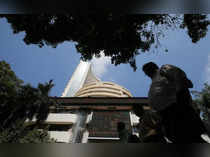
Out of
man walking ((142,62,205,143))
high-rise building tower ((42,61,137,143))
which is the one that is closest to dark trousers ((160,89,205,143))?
man walking ((142,62,205,143))

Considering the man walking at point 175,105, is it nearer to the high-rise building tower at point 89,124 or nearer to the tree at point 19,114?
the tree at point 19,114

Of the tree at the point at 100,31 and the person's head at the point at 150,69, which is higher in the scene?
the tree at the point at 100,31

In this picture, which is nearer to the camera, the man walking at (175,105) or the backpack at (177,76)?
the man walking at (175,105)

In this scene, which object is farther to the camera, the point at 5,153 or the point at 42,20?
the point at 42,20

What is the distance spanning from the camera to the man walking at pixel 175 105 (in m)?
1.11

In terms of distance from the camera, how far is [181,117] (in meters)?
1.17

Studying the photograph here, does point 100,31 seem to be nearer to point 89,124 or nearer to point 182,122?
point 182,122

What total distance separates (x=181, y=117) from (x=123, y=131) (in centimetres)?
71

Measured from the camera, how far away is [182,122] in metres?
1.15

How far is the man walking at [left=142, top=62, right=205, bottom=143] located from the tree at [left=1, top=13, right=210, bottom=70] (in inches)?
93.7

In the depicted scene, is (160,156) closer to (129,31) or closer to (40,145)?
(40,145)

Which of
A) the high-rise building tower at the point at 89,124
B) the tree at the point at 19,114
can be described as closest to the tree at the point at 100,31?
the tree at the point at 19,114

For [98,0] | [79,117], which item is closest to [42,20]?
[98,0]

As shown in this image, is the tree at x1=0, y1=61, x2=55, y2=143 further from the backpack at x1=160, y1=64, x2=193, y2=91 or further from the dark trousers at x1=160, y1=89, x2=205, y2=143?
the backpack at x1=160, y1=64, x2=193, y2=91
